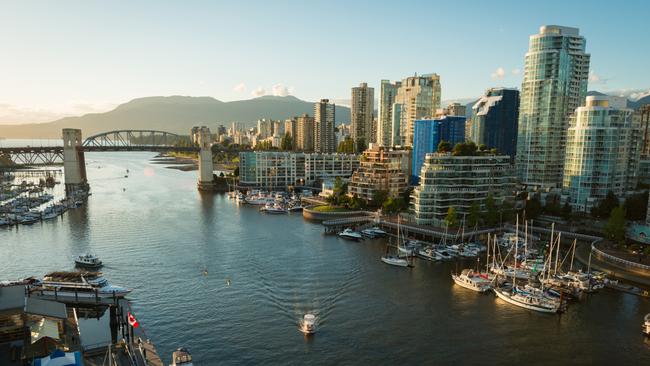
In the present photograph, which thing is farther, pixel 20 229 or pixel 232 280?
pixel 20 229

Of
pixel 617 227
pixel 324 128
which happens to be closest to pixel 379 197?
pixel 617 227

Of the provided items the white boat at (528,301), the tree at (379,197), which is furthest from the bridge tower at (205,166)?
the white boat at (528,301)

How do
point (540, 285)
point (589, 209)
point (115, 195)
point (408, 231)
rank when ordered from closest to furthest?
point (540, 285), point (408, 231), point (589, 209), point (115, 195)

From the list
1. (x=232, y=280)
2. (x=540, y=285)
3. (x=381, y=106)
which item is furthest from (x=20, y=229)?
(x=381, y=106)

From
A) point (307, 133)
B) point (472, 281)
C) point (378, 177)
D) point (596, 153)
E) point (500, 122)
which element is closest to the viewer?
point (472, 281)

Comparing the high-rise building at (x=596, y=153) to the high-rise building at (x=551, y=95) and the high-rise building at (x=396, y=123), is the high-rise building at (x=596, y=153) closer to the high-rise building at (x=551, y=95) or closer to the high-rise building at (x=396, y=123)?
the high-rise building at (x=551, y=95)

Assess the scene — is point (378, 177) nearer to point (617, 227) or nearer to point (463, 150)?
point (463, 150)

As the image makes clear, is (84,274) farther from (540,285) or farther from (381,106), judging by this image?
(381,106)
